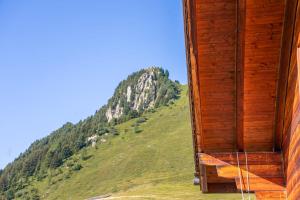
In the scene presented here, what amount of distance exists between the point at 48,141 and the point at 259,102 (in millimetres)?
191037

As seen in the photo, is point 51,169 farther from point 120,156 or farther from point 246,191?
point 246,191

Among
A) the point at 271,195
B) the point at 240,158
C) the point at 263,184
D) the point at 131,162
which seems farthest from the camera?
the point at 131,162

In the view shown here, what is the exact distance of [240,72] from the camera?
8.24 meters

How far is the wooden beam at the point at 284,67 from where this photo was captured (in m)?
7.18

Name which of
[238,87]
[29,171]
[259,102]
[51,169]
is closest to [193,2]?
[238,87]

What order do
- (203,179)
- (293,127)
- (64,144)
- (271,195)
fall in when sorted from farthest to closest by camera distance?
(64,144) < (203,179) < (271,195) < (293,127)

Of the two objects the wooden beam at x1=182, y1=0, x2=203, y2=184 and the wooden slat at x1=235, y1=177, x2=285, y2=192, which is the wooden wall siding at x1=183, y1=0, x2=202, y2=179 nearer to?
the wooden beam at x1=182, y1=0, x2=203, y2=184

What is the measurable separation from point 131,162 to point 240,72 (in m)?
98.9

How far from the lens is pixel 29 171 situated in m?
147

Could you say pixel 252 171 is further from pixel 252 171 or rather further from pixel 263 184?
pixel 263 184

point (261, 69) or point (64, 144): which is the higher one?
point (261, 69)

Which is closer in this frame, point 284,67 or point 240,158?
point 284,67

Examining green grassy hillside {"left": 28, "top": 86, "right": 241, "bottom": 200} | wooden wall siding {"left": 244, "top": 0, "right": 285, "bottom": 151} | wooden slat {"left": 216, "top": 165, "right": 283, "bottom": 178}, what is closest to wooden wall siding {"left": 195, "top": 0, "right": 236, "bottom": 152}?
wooden wall siding {"left": 244, "top": 0, "right": 285, "bottom": 151}

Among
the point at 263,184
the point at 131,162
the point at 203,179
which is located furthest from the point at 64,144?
the point at 263,184
